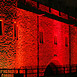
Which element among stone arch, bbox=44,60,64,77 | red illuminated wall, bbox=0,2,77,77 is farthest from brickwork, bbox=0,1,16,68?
stone arch, bbox=44,60,64,77

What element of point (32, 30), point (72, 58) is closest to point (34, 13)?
point (32, 30)

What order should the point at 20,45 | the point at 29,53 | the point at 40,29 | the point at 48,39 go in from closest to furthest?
the point at 20,45 < the point at 29,53 < the point at 40,29 < the point at 48,39

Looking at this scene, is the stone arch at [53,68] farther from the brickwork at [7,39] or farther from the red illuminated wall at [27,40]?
the brickwork at [7,39]

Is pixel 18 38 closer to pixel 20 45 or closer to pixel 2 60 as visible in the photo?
pixel 20 45

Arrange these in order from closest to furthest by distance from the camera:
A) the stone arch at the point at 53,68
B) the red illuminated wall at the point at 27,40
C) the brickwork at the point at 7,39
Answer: the brickwork at the point at 7,39 → the red illuminated wall at the point at 27,40 → the stone arch at the point at 53,68

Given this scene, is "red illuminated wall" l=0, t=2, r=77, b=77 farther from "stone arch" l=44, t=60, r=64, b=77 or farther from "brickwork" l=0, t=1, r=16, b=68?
"stone arch" l=44, t=60, r=64, b=77

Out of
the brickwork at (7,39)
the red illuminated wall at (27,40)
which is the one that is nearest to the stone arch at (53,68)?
the red illuminated wall at (27,40)

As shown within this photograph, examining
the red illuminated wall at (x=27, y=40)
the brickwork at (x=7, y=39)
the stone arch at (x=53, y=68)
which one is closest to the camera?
the brickwork at (x=7, y=39)

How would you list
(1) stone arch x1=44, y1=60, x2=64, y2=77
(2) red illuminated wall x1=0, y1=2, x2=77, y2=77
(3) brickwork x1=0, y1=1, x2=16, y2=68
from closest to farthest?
(3) brickwork x1=0, y1=1, x2=16, y2=68, (2) red illuminated wall x1=0, y1=2, x2=77, y2=77, (1) stone arch x1=44, y1=60, x2=64, y2=77

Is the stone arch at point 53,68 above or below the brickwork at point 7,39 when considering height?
below

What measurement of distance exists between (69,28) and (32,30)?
10.00 meters

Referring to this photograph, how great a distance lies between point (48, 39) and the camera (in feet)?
76.1

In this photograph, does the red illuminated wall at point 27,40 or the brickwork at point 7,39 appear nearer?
the brickwork at point 7,39

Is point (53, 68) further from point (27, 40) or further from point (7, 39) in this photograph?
point (7, 39)
